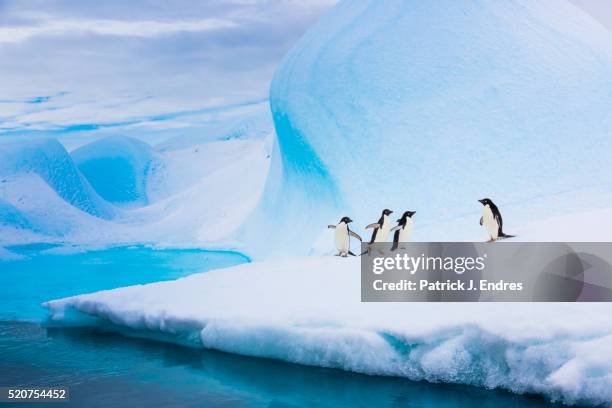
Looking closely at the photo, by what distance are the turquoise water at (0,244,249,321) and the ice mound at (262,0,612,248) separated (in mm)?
2637

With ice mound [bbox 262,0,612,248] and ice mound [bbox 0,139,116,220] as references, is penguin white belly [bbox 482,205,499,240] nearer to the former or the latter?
ice mound [bbox 262,0,612,248]

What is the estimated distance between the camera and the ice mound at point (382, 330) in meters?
4.54

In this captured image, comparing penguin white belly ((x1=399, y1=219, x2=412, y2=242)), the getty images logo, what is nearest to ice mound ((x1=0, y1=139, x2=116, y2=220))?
penguin white belly ((x1=399, y1=219, x2=412, y2=242))

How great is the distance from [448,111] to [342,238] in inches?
157

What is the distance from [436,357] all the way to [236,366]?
5.48ft

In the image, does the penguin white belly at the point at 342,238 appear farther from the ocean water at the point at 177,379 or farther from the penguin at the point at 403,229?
the ocean water at the point at 177,379

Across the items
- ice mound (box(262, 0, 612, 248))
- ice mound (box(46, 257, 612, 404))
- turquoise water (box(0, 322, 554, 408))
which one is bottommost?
turquoise water (box(0, 322, 554, 408))

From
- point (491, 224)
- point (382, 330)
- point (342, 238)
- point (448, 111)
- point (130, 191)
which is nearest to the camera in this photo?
point (382, 330)

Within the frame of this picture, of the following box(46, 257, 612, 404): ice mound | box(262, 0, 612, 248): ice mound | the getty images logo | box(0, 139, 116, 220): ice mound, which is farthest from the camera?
box(0, 139, 116, 220): ice mound

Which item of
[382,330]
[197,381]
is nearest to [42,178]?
[197,381]

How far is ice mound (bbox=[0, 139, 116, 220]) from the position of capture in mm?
19656

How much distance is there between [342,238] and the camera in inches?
318

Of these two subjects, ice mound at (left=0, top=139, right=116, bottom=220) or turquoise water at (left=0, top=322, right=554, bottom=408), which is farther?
ice mound at (left=0, top=139, right=116, bottom=220)

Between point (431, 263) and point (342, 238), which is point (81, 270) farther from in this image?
point (431, 263)
